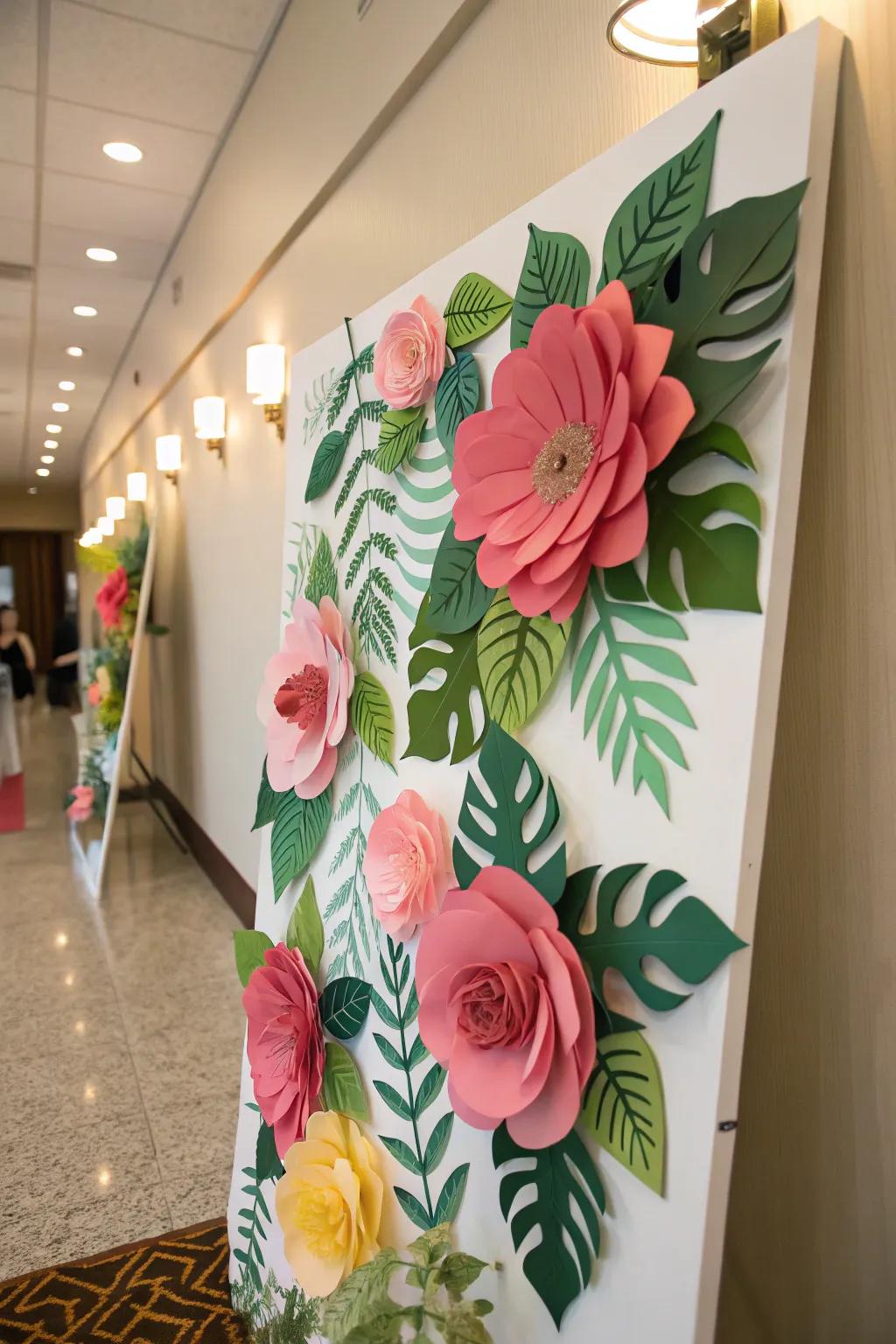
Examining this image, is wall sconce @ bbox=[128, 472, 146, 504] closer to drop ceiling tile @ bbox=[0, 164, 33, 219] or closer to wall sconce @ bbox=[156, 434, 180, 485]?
wall sconce @ bbox=[156, 434, 180, 485]

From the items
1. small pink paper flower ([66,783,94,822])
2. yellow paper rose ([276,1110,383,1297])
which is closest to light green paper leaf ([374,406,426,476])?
yellow paper rose ([276,1110,383,1297])

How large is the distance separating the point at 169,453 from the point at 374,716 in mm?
4200

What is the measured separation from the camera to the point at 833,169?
1056 millimetres

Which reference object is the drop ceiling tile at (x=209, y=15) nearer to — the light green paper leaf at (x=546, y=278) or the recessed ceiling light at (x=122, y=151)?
the recessed ceiling light at (x=122, y=151)

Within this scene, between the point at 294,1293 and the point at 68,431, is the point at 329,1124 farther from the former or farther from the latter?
the point at 68,431

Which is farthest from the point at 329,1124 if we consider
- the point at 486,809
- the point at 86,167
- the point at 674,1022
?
the point at 86,167

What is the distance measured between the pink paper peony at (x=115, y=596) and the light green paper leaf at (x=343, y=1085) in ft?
13.1

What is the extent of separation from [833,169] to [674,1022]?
0.96 metres

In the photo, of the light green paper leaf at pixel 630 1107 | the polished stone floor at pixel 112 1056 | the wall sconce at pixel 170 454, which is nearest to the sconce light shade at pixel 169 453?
the wall sconce at pixel 170 454

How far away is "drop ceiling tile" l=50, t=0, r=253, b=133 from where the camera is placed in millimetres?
3121

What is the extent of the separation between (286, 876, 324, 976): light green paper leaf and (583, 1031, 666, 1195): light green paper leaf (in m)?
0.73

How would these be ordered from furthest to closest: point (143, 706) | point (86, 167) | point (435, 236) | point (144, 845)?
point (143, 706) → point (144, 845) → point (86, 167) → point (435, 236)

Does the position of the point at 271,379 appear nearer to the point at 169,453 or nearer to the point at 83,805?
the point at 169,453

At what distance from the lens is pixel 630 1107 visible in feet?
3.38
